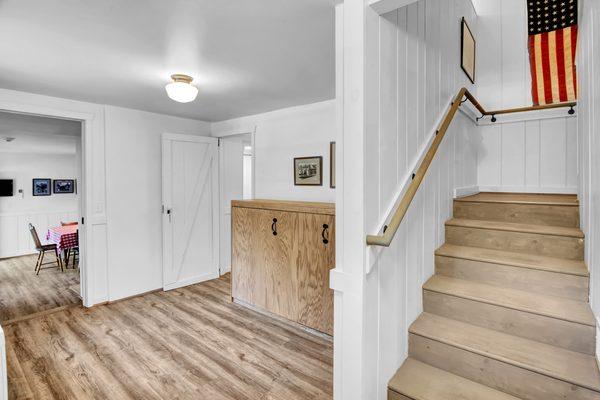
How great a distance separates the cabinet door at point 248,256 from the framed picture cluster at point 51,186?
6344mm

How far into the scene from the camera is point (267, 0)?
1.55 metres

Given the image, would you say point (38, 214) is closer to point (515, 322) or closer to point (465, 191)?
point (465, 191)

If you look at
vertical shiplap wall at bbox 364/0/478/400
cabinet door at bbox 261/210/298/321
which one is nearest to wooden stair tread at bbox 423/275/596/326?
vertical shiplap wall at bbox 364/0/478/400

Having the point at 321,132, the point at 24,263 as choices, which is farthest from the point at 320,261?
the point at 24,263

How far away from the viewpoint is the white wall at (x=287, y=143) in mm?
3584

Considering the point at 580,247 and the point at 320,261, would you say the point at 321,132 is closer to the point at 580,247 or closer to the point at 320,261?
the point at 320,261

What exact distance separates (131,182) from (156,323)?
1763mm

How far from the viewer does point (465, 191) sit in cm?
288

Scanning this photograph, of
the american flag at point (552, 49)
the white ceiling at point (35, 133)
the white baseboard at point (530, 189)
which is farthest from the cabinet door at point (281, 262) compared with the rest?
the white ceiling at point (35, 133)

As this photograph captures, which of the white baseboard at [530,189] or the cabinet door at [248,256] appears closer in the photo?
the white baseboard at [530,189]

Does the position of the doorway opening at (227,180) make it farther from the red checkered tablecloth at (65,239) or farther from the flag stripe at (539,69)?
the flag stripe at (539,69)

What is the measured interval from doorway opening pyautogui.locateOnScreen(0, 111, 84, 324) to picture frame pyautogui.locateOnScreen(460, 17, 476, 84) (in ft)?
13.8

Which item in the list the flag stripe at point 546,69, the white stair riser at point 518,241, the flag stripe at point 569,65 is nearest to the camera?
the white stair riser at point 518,241

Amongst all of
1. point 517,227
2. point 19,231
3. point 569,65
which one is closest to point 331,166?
point 517,227
